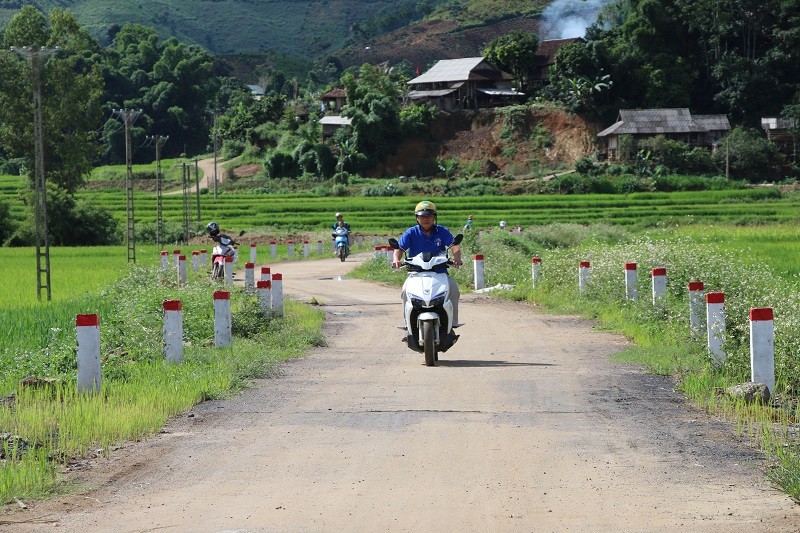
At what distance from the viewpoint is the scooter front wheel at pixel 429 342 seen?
13.4 metres

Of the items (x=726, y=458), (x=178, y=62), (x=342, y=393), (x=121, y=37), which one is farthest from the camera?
(x=121, y=37)

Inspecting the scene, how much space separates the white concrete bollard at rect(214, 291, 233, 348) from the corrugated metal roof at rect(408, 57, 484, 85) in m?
95.0

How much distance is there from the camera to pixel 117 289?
71.7ft

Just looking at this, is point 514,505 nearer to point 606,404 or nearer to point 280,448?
point 280,448

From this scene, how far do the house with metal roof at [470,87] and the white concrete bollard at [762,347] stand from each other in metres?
98.9

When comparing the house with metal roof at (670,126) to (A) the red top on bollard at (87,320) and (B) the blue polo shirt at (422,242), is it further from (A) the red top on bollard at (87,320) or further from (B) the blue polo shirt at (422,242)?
(A) the red top on bollard at (87,320)

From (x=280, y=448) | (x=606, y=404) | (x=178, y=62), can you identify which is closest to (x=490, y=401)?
(x=606, y=404)

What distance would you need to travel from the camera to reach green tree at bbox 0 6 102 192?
65.2m

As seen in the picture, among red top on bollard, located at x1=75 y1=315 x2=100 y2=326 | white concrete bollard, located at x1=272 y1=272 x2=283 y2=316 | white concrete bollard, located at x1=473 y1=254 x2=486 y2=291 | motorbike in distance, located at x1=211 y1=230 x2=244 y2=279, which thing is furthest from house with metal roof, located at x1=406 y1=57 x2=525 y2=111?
red top on bollard, located at x1=75 y1=315 x2=100 y2=326

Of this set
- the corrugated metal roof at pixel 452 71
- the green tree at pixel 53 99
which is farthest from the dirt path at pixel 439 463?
the corrugated metal roof at pixel 452 71

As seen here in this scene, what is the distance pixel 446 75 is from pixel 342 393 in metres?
101

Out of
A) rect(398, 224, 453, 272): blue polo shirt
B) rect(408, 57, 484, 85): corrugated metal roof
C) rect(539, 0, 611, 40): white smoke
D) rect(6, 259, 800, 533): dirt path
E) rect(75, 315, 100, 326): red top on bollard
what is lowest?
rect(6, 259, 800, 533): dirt path

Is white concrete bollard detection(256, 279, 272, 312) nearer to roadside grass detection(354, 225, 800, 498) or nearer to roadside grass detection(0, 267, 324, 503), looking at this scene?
roadside grass detection(0, 267, 324, 503)

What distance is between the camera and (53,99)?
6706 centimetres
